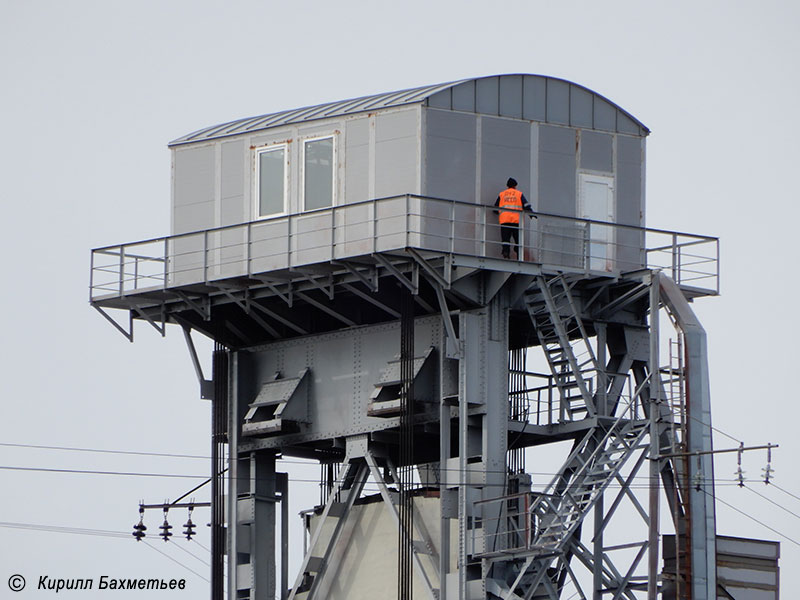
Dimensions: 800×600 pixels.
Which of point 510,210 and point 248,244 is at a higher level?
point 510,210

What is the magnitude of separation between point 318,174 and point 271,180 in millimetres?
1421

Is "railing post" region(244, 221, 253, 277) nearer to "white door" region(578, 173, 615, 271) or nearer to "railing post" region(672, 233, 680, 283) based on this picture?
"white door" region(578, 173, 615, 271)

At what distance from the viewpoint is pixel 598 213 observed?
68.4 m

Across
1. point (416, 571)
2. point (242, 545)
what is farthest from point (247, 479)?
point (416, 571)

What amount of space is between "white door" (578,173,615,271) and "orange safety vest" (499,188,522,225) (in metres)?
2.12

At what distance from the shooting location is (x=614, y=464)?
6638 cm

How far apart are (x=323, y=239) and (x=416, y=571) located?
740 cm

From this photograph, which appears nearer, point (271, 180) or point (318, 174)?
point (318, 174)

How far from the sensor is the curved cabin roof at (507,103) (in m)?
66.9

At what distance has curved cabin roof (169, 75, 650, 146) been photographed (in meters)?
66.9

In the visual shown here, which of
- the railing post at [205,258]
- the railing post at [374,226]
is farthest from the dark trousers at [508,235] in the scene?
the railing post at [205,258]

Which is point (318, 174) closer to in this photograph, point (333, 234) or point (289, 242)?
point (289, 242)

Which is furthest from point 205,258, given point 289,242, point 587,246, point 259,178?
point 587,246

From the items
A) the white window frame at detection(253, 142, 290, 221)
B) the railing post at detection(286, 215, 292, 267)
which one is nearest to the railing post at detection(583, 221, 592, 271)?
the railing post at detection(286, 215, 292, 267)
